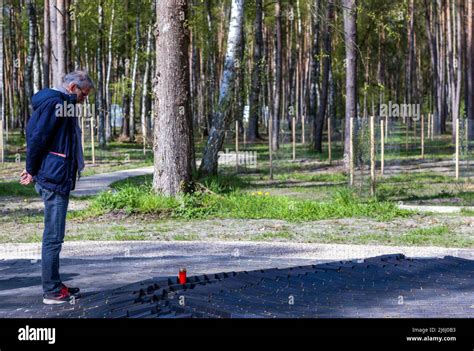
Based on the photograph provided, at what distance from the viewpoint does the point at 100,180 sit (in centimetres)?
2583

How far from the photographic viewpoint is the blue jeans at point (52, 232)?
8.54 metres

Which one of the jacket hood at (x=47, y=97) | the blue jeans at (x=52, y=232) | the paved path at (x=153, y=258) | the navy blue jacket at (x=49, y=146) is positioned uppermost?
the jacket hood at (x=47, y=97)

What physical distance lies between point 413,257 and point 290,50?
5653 centimetres

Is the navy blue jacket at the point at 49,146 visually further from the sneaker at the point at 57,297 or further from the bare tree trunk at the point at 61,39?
the bare tree trunk at the point at 61,39

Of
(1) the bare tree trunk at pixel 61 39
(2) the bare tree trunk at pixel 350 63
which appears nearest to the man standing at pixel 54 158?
(2) the bare tree trunk at pixel 350 63

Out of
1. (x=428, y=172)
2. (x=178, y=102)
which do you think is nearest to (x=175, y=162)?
(x=178, y=102)

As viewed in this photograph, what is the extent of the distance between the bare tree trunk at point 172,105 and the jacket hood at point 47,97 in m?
8.42

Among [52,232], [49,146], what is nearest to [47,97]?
[49,146]

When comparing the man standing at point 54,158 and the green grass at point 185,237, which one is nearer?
the man standing at point 54,158

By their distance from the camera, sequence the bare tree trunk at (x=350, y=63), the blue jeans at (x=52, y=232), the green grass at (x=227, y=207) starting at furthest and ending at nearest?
1. the bare tree trunk at (x=350, y=63)
2. the green grass at (x=227, y=207)
3. the blue jeans at (x=52, y=232)

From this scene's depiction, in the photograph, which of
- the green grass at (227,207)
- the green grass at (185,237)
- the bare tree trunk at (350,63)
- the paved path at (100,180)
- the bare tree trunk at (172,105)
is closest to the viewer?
the green grass at (185,237)
